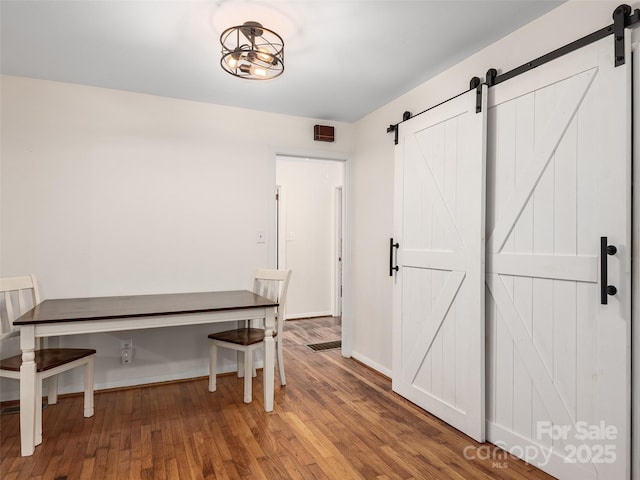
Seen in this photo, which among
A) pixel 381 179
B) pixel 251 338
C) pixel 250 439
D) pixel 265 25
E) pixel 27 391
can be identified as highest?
pixel 265 25

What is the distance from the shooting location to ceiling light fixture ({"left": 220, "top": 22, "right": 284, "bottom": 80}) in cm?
208

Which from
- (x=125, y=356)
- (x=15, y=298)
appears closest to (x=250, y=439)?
(x=125, y=356)

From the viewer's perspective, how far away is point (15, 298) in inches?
110

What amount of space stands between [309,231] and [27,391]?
4.06m

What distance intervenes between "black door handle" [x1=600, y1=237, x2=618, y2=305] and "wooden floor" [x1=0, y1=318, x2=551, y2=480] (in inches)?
40.1

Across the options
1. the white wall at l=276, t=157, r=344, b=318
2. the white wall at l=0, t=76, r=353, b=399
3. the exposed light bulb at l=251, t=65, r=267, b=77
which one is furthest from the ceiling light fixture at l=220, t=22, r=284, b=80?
the white wall at l=276, t=157, r=344, b=318

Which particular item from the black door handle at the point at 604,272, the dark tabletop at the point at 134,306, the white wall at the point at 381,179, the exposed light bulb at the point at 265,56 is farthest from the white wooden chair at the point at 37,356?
the black door handle at the point at 604,272

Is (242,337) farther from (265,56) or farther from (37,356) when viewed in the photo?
(265,56)

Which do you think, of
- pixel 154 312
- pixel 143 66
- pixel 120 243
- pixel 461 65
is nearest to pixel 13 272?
pixel 120 243

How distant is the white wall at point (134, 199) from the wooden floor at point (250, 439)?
444 millimetres

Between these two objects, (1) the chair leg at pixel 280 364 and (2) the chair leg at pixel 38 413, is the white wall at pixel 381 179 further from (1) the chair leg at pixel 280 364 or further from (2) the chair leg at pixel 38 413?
(2) the chair leg at pixel 38 413

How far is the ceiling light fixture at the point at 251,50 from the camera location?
2078mm

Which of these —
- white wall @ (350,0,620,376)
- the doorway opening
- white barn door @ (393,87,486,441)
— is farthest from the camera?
the doorway opening

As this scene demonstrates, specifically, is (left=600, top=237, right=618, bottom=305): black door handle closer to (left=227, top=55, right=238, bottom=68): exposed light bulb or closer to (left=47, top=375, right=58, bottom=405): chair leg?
(left=227, top=55, right=238, bottom=68): exposed light bulb
